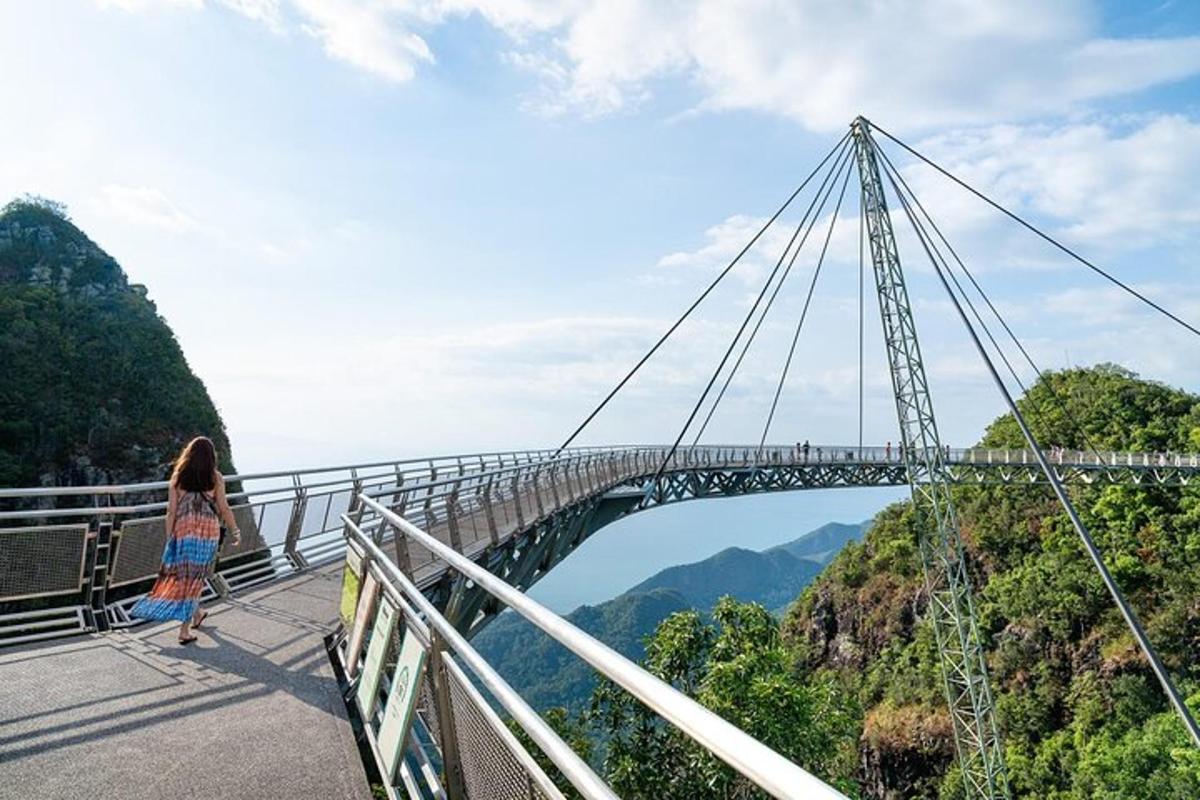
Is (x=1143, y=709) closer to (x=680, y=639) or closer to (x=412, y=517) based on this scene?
(x=680, y=639)

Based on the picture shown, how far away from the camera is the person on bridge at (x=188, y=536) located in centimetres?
657

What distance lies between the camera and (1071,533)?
50.2 meters

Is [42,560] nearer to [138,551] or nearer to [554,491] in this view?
[138,551]

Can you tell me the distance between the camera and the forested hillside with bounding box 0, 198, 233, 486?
44531 millimetres

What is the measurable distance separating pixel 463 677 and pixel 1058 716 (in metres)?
49.7

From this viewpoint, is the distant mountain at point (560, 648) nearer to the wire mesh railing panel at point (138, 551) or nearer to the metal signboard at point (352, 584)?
the wire mesh railing panel at point (138, 551)

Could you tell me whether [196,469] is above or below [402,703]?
above

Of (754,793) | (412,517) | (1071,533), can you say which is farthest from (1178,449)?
(412,517)

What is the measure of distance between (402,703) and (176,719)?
2133 mm

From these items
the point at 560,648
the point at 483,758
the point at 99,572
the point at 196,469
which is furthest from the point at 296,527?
the point at 560,648

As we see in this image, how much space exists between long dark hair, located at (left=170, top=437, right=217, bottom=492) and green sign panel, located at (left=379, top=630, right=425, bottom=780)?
3.75 m

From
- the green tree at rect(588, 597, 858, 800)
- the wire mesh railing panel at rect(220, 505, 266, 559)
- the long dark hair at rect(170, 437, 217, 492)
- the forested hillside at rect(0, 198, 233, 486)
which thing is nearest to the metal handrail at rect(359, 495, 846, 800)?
the long dark hair at rect(170, 437, 217, 492)

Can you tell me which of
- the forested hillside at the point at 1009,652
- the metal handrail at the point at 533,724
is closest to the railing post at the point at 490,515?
the forested hillside at the point at 1009,652

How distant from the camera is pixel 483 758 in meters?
2.62
